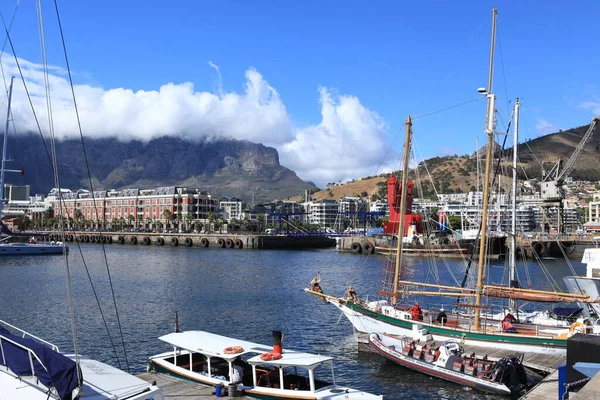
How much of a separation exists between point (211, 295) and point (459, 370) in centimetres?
3294

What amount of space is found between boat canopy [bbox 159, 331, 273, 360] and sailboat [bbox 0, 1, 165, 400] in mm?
4551

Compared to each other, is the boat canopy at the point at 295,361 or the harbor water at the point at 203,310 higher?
the boat canopy at the point at 295,361

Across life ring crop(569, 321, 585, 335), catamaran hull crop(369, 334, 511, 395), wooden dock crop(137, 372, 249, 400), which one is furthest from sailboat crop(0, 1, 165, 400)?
life ring crop(569, 321, 585, 335)

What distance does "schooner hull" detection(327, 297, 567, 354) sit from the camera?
27609mm

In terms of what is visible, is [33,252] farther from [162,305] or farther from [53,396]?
[53,396]

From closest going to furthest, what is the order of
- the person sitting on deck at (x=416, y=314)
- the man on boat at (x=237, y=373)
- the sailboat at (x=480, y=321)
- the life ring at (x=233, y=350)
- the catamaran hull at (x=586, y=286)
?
1. the man on boat at (x=237, y=373)
2. the life ring at (x=233, y=350)
3. the sailboat at (x=480, y=321)
4. the person sitting on deck at (x=416, y=314)
5. the catamaran hull at (x=586, y=286)

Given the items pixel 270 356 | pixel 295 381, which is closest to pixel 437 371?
pixel 295 381

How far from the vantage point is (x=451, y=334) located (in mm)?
30406

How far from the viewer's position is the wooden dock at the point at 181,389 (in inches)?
766

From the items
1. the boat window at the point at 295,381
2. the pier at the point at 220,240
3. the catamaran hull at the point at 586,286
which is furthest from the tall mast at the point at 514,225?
the pier at the point at 220,240

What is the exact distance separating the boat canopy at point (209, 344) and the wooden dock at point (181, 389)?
49.6 inches

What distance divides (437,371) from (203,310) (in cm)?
2426

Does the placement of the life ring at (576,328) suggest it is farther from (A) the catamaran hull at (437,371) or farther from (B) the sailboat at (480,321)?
(A) the catamaran hull at (437,371)

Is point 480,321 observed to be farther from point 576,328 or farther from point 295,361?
point 295,361
